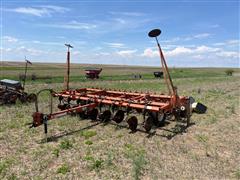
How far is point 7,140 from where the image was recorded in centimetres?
806

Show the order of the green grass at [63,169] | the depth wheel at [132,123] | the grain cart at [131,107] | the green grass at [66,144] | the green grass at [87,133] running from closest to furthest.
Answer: the green grass at [63,169], the green grass at [66,144], the green grass at [87,133], the grain cart at [131,107], the depth wheel at [132,123]

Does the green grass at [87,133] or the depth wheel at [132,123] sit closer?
the green grass at [87,133]

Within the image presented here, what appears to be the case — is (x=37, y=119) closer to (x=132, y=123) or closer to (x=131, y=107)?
(x=132, y=123)

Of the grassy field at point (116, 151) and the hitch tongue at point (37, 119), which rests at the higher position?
the hitch tongue at point (37, 119)

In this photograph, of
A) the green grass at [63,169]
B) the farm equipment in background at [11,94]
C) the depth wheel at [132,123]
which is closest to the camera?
the green grass at [63,169]

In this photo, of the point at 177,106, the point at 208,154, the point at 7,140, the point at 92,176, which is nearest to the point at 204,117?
the point at 177,106

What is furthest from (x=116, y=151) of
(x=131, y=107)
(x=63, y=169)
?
(x=131, y=107)

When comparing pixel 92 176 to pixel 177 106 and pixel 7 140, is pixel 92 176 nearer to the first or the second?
pixel 7 140

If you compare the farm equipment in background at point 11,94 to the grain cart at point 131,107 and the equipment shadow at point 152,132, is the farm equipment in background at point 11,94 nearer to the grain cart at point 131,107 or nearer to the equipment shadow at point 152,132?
the grain cart at point 131,107

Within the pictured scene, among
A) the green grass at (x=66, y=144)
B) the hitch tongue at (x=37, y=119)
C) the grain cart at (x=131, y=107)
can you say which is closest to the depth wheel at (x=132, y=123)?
the grain cart at (x=131, y=107)

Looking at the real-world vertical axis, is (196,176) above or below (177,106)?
below

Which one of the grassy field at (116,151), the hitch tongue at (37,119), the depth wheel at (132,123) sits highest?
the hitch tongue at (37,119)

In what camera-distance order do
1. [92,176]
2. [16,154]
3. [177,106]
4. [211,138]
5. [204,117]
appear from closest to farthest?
1. [92,176]
2. [16,154]
3. [211,138]
4. [177,106]
5. [204,117]

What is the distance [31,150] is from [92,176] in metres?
2.40
